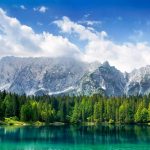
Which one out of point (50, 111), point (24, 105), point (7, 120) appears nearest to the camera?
point (7, 120)

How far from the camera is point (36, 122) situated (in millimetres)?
178500

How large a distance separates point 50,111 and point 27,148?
413 ft

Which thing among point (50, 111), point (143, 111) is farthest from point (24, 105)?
point (143, 111)

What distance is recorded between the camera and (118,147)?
75125mm

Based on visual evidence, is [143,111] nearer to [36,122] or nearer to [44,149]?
[36,122]

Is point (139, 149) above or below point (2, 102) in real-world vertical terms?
below

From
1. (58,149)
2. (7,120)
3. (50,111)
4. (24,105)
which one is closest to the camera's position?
(58,149)

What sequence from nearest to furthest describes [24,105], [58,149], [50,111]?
[58,149] → [24,105] → [50,111]

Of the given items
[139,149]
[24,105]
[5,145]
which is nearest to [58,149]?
[5,145]

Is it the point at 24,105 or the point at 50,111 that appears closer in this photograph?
the point at 24,105

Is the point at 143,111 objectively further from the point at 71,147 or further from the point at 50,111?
the point at 71,147

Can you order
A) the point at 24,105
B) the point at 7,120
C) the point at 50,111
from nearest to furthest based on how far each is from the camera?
the point at 7,120 < the point at 24,105 < the point at 50,111

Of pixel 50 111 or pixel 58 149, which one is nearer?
pixel 58 149

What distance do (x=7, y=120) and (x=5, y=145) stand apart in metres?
91.0
